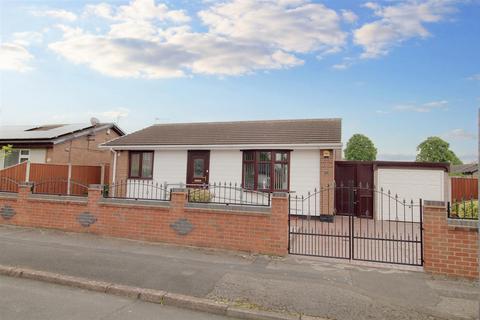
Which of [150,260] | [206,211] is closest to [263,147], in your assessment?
[206,211]

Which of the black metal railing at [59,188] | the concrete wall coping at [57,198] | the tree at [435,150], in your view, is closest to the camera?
the concrete wall coping at [57,198]

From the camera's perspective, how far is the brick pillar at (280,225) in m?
6.96

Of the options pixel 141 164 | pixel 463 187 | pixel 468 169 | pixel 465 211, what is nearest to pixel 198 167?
pixel 141 164

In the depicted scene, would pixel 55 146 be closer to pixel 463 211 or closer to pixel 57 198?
pixel 57 198

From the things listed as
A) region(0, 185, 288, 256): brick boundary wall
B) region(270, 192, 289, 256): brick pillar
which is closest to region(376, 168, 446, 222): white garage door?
region(270, 192, 289, 256): brick pillar

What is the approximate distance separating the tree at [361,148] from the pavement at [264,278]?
36417mm

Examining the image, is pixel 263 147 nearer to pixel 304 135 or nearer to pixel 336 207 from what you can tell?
pixel 304 135

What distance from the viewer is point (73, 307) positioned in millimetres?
4441

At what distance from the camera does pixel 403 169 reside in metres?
12.8

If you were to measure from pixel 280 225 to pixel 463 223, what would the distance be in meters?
3.45

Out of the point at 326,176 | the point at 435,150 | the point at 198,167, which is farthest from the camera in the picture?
the point at 435,150

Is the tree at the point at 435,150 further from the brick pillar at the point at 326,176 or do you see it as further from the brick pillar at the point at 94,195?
the brick pillar at the point at 94,195

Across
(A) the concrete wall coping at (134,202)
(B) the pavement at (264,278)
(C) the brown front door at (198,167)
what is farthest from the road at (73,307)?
(C) the brown front door at (198,167)

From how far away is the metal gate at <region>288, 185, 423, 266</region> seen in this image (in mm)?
6716
